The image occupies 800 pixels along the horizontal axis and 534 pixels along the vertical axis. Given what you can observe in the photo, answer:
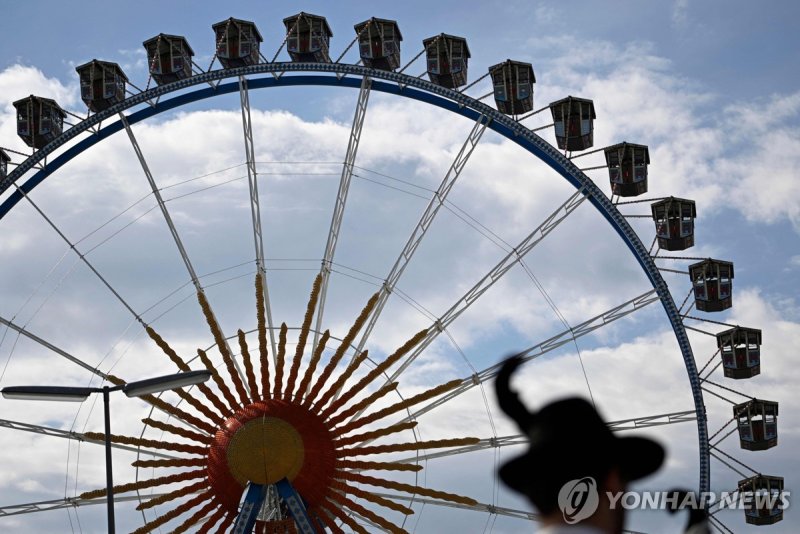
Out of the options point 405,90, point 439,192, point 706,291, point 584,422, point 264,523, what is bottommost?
point 264,523

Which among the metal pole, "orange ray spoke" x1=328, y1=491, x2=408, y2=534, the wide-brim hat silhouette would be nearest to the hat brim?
the wide-brim hat silhouette

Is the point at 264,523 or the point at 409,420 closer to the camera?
the point at 264,523

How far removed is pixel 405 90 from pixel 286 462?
7.38 meters

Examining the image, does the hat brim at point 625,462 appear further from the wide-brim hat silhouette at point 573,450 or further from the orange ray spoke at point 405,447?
the orange ray spoke at point 405,447

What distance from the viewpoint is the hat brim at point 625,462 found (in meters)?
2.46

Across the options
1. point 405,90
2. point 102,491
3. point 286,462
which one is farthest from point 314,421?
point 405,90

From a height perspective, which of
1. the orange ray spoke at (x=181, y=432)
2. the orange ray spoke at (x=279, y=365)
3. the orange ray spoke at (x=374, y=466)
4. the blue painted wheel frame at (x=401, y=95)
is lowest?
the orange ray spoke at (x=374, y=466)

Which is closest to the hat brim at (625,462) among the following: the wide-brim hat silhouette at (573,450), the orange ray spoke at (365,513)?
the wide-brim hat silhouette at (573,450)

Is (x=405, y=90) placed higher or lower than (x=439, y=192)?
higher

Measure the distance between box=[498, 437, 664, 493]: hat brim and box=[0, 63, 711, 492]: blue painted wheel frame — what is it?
54.2ft

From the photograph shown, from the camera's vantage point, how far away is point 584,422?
2.49 meters

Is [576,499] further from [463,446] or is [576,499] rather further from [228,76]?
[228,76]

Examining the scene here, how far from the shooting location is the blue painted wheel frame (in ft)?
61.3

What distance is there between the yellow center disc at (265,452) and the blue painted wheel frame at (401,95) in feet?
22.3
